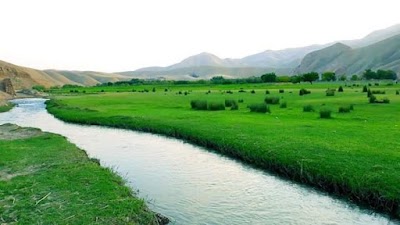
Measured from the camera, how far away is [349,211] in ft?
57.9

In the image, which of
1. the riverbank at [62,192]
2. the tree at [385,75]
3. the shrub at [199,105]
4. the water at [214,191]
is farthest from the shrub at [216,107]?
the tree at [385,75]

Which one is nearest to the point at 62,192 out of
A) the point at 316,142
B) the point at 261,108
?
the point at 316,142

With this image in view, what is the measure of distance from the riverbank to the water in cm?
182

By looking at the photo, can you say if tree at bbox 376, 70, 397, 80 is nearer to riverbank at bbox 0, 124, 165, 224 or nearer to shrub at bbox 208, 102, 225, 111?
shrub at bbox 208, 102, 225, 111

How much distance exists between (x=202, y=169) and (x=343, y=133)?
11.8 metres

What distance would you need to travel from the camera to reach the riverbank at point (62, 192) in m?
14.6

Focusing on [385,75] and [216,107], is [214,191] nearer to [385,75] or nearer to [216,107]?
[216,107]

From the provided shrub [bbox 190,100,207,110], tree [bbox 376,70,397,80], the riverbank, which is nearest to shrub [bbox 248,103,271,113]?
→ shrub [bbox 190,100,207,110]

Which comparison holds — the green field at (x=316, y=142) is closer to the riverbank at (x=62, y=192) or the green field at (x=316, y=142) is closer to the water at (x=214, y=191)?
the water at (x=214, y=191)

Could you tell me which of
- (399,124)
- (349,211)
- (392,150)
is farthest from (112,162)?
(399,124)

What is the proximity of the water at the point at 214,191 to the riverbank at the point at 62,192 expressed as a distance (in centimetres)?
182

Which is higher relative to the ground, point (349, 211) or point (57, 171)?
point (57, 171)

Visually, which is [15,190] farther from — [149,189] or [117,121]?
[117,121]

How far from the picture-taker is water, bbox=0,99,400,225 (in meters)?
16.9
